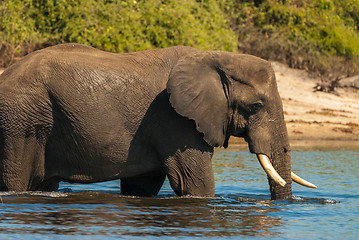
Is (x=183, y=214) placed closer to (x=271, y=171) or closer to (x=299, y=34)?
(x=271, y=171)

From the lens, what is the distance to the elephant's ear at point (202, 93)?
804 centimetres

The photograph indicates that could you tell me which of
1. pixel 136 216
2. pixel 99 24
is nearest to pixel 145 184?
pixel 136 216

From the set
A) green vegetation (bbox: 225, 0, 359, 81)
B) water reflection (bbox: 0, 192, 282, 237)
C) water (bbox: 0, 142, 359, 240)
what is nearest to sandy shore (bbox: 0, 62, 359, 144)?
green vegetation (bbox: 225, 0, 359, 81)

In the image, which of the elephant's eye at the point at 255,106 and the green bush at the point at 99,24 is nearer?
the elephant's eye at the point at 255,106

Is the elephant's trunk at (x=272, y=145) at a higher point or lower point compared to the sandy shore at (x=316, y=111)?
lower

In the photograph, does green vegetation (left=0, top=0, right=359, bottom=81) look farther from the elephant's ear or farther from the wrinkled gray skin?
the elephant's ear

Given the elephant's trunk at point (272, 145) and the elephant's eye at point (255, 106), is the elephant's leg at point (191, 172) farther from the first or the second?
the elephant's eye at point (255, 106)

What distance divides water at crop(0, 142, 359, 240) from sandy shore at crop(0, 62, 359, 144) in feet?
22.9

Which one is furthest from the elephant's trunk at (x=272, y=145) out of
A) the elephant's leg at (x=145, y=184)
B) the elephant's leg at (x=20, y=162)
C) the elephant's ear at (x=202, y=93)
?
the elephant's leg at (x=20, y=162)

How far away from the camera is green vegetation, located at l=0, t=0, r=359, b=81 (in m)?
17.3

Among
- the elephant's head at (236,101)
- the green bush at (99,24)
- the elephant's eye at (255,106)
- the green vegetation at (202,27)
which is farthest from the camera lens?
the green vegetation at (202,27)

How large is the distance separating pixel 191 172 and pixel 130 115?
2.95 ft

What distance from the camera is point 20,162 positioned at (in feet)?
26.5

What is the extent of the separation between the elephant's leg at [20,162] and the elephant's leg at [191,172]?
1388 mm
